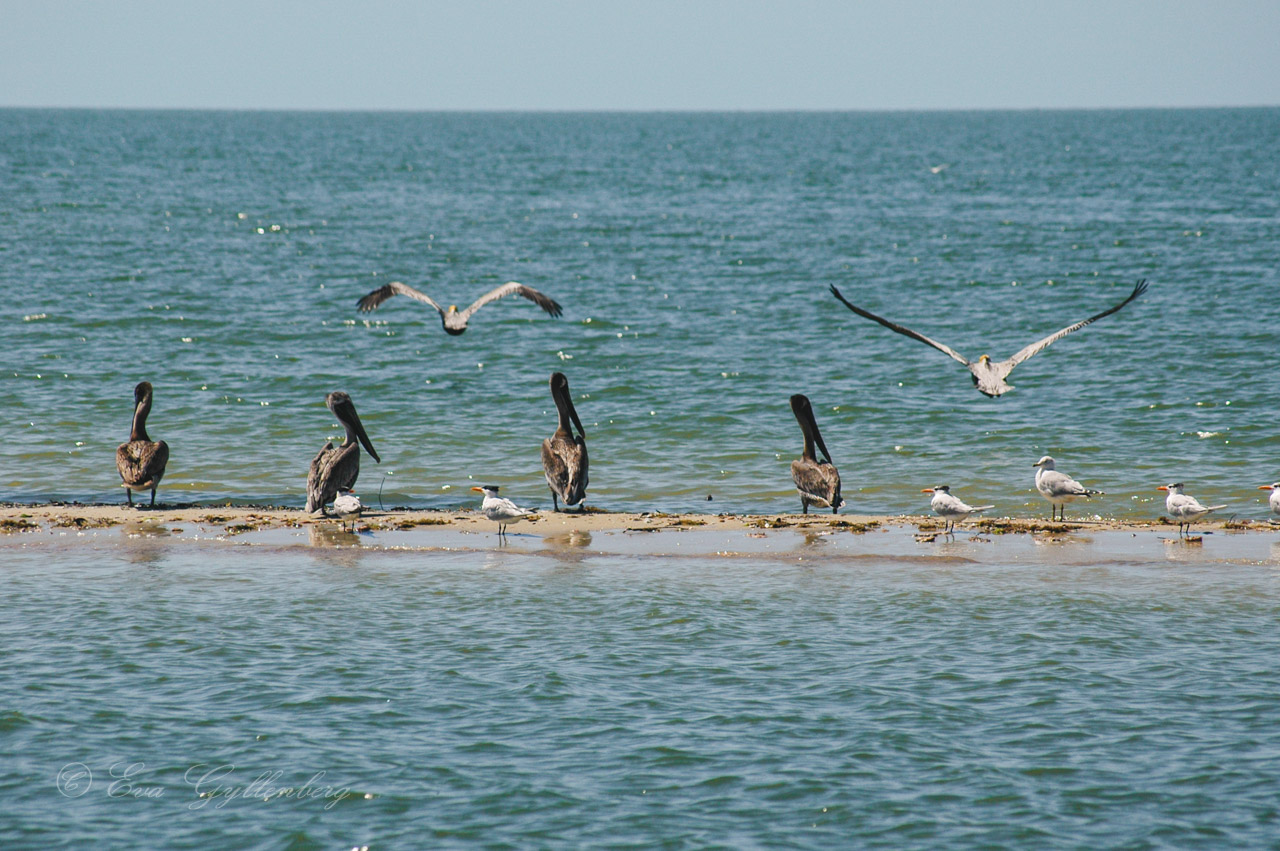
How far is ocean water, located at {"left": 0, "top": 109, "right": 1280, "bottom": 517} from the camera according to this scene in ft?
62.7

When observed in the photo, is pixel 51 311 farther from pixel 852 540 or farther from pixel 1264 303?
pixel 1264 303

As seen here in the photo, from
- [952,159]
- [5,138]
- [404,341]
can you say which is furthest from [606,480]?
[5,138]

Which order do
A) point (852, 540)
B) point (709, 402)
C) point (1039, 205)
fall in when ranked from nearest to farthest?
point (852, 540)
point (709, 402)
point (1039, 205)

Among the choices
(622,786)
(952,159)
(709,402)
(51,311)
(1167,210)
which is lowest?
(622,786)

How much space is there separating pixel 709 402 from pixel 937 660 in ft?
46.3

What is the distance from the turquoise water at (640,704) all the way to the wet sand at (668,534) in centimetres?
65

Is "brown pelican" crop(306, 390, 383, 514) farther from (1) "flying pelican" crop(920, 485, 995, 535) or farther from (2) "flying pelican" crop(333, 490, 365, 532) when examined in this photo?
(1) "flying pelican" crop(920, 485, 995, 535)

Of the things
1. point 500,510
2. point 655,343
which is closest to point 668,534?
Answer: point 500,510

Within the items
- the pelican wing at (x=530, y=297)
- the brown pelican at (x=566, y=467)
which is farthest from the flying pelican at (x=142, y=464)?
the pelican wing at (x=530, y=297)

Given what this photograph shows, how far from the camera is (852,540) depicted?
47.0 ft

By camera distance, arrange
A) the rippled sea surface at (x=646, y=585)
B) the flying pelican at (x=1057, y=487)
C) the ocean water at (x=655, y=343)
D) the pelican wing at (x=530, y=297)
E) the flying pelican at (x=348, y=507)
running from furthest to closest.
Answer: the pelican wing at (x=530, y=297), the ocean water at (x=655, y=343), the flying pelican at (x=1057, y=487), the flying pelican at (x=348, y=507), the rippled sea surface at (x=646, y=585)

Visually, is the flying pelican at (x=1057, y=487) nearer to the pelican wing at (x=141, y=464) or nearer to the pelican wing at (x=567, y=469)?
the pelican wing at (x=567, y=469)

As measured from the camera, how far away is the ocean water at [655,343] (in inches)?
752

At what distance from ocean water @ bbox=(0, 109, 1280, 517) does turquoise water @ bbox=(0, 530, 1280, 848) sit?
493cm
